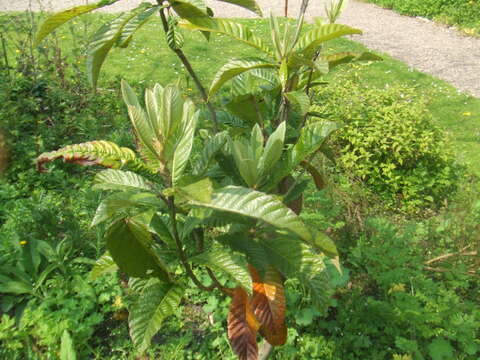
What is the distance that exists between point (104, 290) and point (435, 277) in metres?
2.18

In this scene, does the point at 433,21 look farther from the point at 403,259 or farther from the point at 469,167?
the point at 403,259

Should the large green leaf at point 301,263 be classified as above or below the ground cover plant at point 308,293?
above

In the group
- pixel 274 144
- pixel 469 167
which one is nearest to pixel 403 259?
pixel 274 144

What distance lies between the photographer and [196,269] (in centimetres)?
269

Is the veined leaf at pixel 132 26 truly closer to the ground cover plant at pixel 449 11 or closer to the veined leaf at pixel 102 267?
the veined leaf at pixel 102 267

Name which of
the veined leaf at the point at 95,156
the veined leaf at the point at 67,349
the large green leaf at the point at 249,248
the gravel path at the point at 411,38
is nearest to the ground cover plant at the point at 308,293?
the veined leaf at the point at 67,349

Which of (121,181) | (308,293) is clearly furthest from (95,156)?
(308,293)

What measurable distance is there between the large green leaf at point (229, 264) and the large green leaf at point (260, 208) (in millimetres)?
308

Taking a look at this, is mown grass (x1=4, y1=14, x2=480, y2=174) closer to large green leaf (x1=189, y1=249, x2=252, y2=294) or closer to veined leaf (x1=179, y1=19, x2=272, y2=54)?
veined leaf (x1=179, y1=19, x2=272, y2=54)

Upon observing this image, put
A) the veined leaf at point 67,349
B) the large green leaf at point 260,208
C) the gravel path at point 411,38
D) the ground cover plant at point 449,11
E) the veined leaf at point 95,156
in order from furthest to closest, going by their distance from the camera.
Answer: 1. the ground cover plant at point 449,11
2. the gravel path at point 411,38
3. the veined leaf at point 67,349
4. the veined leaf at point 95,156
5. the large green leaf at point 260,208

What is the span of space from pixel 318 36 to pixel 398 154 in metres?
2.80

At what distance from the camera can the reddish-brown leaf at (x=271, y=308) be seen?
54.6 inches

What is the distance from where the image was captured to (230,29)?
4.22ft

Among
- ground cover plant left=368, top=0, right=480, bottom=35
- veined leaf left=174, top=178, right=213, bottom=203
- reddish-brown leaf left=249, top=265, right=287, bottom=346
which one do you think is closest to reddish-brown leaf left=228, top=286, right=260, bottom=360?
reddish-brown leaf left=249, top=265, right=287, bottom=346
